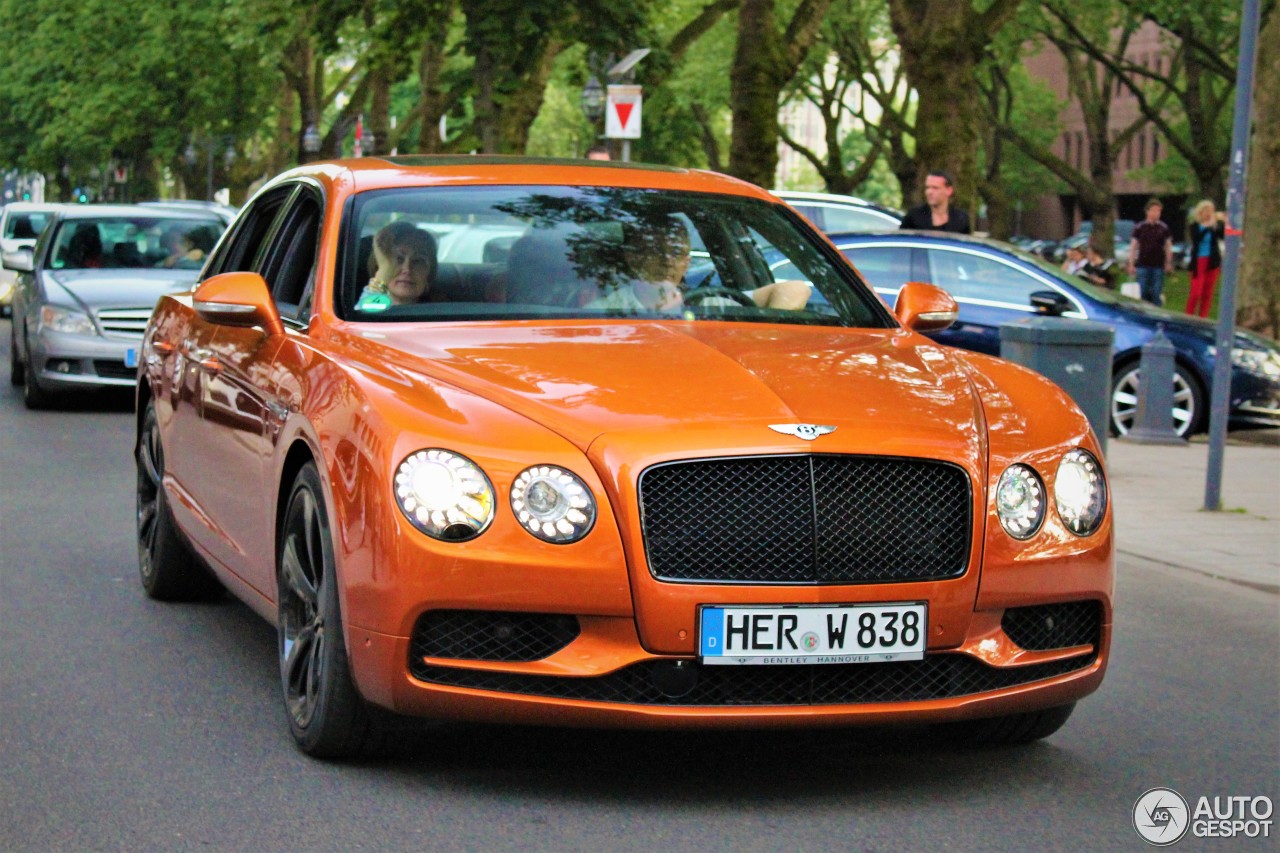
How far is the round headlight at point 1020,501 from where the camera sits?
16.1 feet

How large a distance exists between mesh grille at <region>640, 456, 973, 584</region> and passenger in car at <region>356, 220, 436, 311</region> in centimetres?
146

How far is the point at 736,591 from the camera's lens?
461cm

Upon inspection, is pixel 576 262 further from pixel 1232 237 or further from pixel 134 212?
pixel 134 212

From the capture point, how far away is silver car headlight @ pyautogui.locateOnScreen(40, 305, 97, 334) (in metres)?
15.8

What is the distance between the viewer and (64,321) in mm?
15867

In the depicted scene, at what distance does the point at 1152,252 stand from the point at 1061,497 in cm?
2561

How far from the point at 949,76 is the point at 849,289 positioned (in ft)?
56.6

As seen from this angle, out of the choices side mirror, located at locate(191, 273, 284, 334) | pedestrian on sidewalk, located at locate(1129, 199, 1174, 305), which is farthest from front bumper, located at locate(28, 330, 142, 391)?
pedestrian on sidewalk, located at locate(1129, 199, 1174, 305)

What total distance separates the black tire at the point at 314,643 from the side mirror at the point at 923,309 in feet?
6.48

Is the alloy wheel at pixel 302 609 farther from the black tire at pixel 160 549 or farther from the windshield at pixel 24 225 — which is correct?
the windshield at pixel 24 225

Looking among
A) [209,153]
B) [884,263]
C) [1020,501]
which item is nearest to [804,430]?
[1020,501]

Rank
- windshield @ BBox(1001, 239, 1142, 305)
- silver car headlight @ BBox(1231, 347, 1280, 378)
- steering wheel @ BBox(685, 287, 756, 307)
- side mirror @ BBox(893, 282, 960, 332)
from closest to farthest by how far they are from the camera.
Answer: steering wheel @ BBox(685, 287, 756, 307) → side mirror @ BBox(893, 282, 960, 332) → windshield @ BBox(1001, 239, 1142, 305) → silver car headlight @ BBox(1231, 347, 1280, 378)

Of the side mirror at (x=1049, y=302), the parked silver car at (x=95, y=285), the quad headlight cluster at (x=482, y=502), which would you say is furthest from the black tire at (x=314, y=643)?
the side mirror at (x=1049, y=302)

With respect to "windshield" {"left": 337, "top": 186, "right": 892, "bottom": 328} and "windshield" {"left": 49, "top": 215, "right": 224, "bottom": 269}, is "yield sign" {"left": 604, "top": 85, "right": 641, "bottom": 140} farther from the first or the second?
"windshield" {"left": 337, "top": 186, "right": 892, "bottom": 328}
